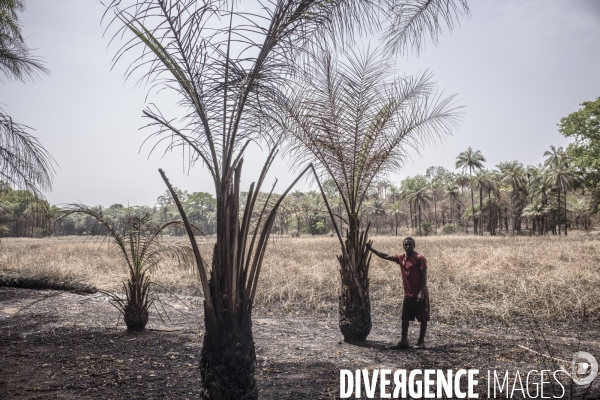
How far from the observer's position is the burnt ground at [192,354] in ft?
14.7

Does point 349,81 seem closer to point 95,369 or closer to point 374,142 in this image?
point 374,142

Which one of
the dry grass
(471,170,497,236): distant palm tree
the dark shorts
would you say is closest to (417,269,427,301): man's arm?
the dark shorts

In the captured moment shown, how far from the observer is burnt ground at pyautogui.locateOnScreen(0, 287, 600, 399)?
177 inches

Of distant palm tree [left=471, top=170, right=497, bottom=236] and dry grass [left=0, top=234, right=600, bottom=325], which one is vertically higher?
distant palm tree [left=471, top=170, right=497, bottom=236]

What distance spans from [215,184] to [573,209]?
64430 mm

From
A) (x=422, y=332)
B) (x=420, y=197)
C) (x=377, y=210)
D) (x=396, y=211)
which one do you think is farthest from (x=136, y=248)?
(x=377, y=210)

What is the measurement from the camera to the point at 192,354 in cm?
588

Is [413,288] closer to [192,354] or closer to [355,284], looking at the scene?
[355,284]

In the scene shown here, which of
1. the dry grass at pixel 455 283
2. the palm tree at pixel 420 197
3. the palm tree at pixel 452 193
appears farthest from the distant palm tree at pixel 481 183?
the dry grass at pixel 455 283

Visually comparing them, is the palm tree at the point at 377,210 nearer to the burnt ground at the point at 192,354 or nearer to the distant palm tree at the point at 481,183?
the distant palm tree at the point at 481,183

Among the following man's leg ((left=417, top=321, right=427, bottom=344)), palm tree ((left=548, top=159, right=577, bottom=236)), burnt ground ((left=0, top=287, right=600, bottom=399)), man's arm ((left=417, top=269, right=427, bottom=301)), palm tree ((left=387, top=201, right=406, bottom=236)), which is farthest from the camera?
palm tree ((left=387, top=201, right=406, bottom=236))

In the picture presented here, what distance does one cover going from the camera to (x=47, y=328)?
7578mm

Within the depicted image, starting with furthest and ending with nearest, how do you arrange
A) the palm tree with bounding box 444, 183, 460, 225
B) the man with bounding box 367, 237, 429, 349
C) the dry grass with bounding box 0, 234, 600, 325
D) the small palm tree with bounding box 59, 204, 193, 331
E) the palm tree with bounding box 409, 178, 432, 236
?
the palm tree with bounding box 409, 178, 432, 236, the palm tree with bounding box 444, 183, 460, 225, the dry grass with bounding box 0, 234, 600, 325, the small palm tree with bounding box 59, 204, 193, 331, the man with bounding box 367, 237, 429, 349

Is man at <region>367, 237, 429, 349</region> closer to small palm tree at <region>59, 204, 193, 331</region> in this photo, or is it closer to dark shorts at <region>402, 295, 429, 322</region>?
dark shorts at <region>402, 295, 429, 322</region>
